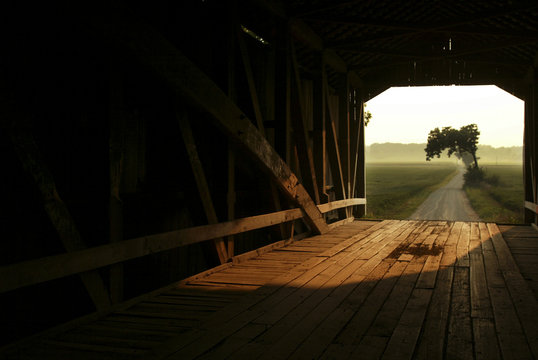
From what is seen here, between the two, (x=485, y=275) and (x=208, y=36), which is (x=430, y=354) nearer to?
(x=485, y=275)

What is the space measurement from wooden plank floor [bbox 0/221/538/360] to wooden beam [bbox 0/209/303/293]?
382 mm

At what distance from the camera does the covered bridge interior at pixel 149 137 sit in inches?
131

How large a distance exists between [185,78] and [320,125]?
504 cm

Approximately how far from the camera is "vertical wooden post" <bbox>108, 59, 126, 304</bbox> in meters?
3.69

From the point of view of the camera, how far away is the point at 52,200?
3.17 metres

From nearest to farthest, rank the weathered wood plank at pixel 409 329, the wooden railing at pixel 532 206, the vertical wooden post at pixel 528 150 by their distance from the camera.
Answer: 1. the weathered wood plank at pixel 409 329
2. the wooden railing at pixel 532 206
3. the vertical wooden post at pixel 528 150

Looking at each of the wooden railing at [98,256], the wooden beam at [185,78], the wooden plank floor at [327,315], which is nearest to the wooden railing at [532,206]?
the wooden plank floor at [327,315]

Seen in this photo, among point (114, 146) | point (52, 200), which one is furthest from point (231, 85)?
point (52, 200)

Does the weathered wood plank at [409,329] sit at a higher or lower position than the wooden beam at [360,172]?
lower

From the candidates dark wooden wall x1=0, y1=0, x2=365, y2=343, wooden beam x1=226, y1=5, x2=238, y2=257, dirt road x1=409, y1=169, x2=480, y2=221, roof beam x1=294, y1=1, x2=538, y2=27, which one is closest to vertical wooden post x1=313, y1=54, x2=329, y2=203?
roof beam x1=294, y1=1, x2=538, y2=27

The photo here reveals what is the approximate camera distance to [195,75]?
4293 millimetres

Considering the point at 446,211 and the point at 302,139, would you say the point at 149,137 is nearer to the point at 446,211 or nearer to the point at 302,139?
the point at 302,139

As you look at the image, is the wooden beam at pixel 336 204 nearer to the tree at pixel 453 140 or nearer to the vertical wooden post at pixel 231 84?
the vertical wooden post at pixel 231 84

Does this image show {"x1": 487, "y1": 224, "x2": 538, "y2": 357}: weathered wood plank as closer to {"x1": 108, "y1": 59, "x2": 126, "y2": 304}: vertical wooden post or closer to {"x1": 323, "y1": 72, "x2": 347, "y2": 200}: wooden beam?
{"x1": 108, "y1": 59, "x2": 126, "y2": 304}: vertical wooden post
